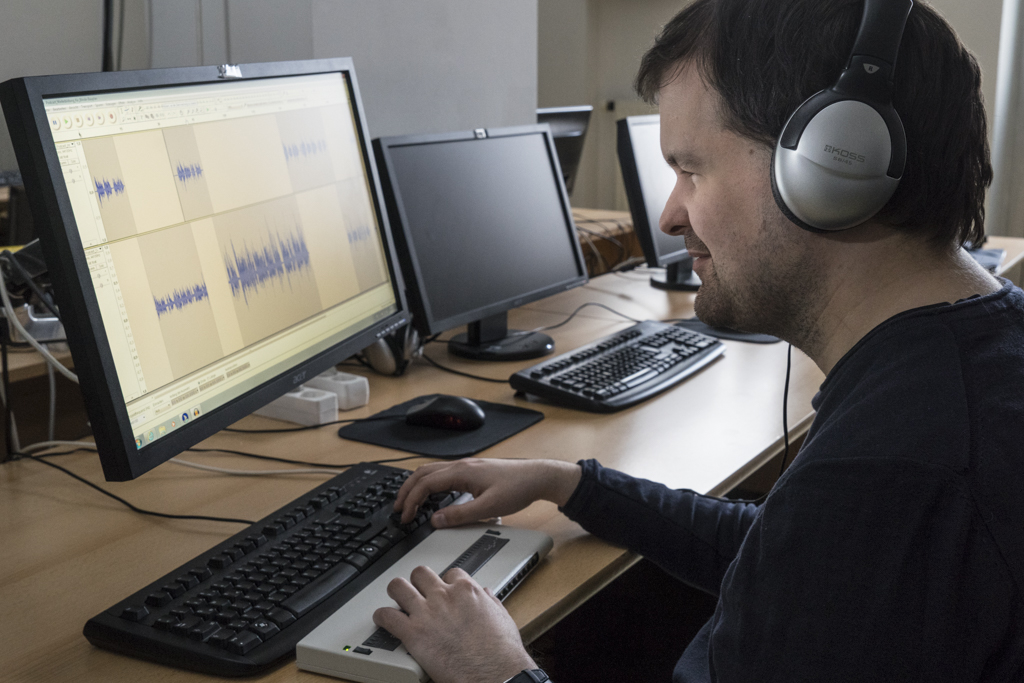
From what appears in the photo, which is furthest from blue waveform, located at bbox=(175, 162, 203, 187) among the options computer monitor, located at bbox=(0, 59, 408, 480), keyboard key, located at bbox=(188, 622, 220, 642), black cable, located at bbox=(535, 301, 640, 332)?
black cable, located at bbox=(535, 301, 640, 332)

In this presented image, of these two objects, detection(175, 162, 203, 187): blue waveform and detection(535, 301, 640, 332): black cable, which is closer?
detection(175, 162, 203, 187): blue waveform

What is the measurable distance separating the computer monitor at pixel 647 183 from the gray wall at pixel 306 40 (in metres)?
0.36

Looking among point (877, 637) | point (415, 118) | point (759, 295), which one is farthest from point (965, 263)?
point (415, 118)

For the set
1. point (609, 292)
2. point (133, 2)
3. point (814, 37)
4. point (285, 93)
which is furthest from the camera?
point (609, 292)

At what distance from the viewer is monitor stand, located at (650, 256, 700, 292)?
216cm

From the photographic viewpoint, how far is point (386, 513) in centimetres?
94

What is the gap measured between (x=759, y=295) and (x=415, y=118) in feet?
3.80

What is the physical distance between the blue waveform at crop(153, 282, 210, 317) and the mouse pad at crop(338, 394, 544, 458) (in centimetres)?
37

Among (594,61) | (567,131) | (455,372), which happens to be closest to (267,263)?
(455,372)

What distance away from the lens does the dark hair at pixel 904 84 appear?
734 millimetres

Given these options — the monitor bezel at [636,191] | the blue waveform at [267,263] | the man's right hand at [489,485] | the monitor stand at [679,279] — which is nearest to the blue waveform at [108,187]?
the blue waveform at [267,263]

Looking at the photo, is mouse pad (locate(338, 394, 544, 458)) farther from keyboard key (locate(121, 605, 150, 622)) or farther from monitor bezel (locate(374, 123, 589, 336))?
keyboard key (locate(121, 605, 150, 622))

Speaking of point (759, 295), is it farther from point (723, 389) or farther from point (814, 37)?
point (723, 389)

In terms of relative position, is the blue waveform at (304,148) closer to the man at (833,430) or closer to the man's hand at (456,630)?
the man at (833,430)
